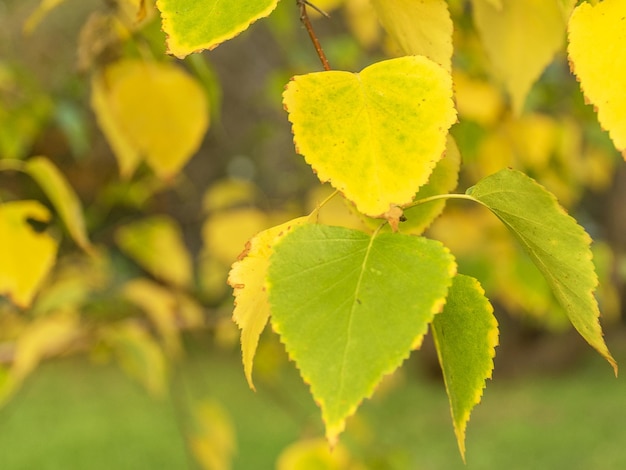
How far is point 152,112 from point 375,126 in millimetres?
317

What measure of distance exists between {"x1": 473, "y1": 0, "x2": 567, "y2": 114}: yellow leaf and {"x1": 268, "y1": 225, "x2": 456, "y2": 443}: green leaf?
22 centimetres

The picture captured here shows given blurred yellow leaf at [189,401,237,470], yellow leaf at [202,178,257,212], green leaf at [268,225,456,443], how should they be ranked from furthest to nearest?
yellow leaf at [202,178,257,212], blurred yellow leaf at [189,401,237,470], green leaf at [268,225,456,443]

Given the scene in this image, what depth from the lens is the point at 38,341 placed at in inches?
29.5

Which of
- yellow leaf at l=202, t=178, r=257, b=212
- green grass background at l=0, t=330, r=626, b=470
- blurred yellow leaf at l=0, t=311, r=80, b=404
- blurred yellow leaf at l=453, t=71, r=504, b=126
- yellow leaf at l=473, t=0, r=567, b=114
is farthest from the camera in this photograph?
green grass background at l=0, t=330, r=626, b=470

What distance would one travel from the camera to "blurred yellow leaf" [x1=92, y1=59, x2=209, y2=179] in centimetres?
53

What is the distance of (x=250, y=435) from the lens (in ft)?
10.5

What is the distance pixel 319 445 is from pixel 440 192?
2.18 ft

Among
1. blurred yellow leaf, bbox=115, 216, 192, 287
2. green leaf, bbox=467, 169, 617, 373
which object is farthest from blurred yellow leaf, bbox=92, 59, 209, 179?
blurred yellow leaf, bbox=115, 216, 192, 287

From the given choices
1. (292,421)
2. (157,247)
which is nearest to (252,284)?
(157,247)

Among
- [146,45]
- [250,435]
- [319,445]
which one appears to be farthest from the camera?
[250,435]

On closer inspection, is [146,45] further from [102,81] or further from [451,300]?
[451,300]

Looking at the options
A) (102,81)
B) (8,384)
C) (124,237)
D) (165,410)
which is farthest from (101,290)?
(165,410)

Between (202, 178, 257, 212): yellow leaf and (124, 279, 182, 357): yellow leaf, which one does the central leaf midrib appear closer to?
(124, 279, 182, 357): yellow leaf

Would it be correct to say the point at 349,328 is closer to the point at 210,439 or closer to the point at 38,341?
the point at 38,341
